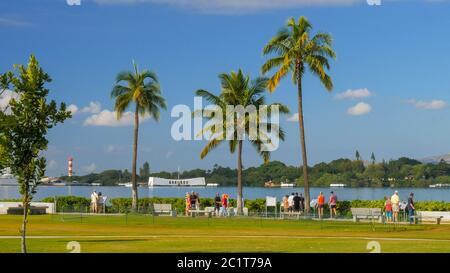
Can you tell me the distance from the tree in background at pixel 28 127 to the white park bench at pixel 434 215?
26.6 m

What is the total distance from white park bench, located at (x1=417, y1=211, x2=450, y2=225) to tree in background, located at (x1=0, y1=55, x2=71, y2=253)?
2656 cm

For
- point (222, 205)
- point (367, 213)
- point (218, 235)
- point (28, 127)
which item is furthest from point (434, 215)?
point (28, 127)

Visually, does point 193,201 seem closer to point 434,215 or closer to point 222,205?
point 222,205

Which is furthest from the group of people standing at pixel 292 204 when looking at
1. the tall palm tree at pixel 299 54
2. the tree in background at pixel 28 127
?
the tree in background at pixel 28 127

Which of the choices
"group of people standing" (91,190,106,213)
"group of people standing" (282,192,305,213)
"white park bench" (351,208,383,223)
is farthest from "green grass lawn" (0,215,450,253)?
"group of people standing" (91,190,106,213)

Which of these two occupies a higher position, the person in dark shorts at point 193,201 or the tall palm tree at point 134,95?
the tall palm tree at point 134,95

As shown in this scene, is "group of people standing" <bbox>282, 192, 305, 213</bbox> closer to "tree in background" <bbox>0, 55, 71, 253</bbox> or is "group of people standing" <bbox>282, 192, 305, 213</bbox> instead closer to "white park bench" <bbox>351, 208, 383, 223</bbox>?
"white park bench" <bbox>351, 208, 383, 223</bbox>

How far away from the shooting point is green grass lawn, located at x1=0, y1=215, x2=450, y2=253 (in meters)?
25.9

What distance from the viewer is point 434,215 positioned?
46.0 m

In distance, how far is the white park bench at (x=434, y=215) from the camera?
148 feet

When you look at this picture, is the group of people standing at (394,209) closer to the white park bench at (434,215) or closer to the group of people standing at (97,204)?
the white park bench at (434,215)

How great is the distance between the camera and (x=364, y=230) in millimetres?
36656

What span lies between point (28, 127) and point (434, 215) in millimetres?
29509
